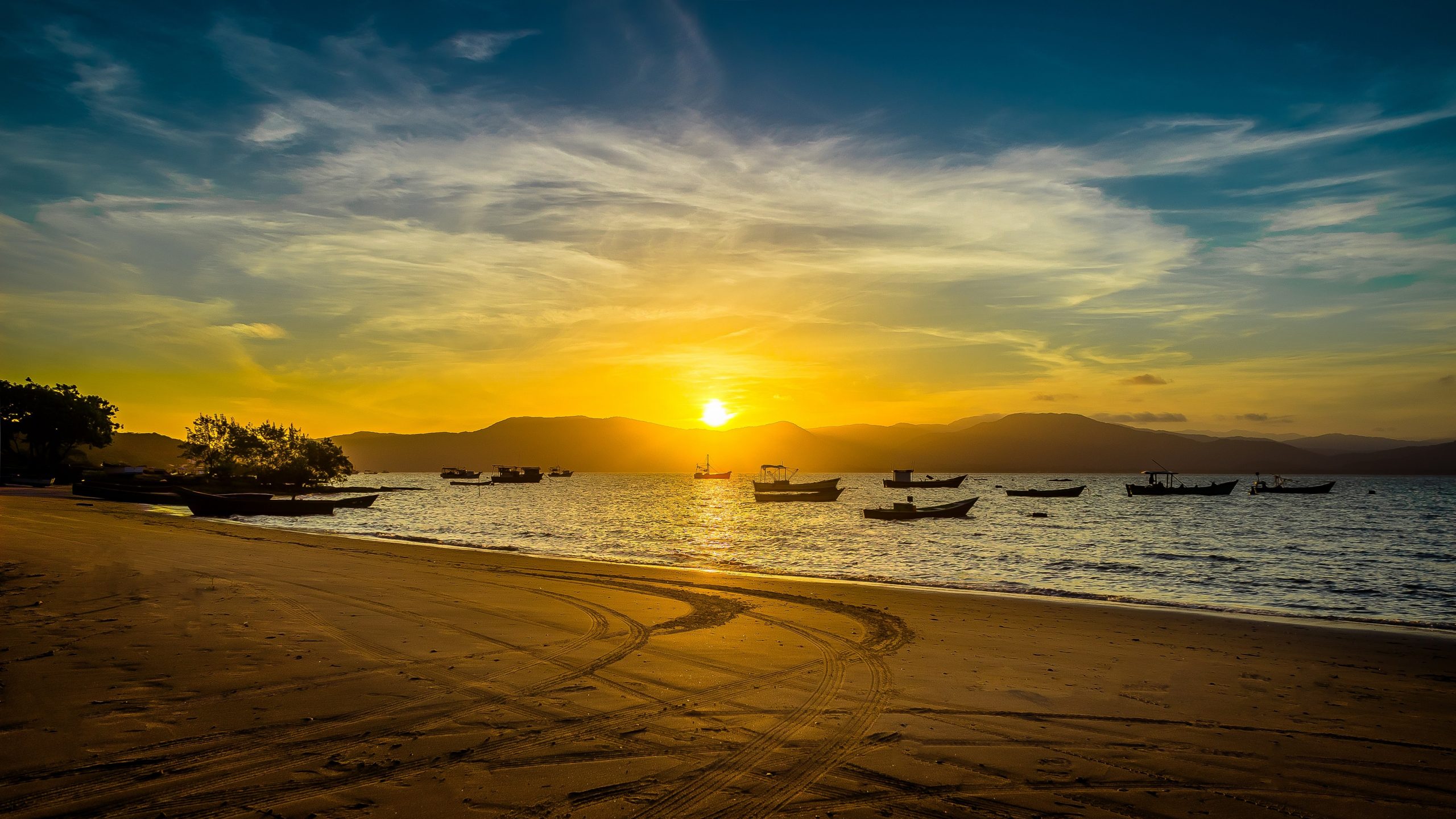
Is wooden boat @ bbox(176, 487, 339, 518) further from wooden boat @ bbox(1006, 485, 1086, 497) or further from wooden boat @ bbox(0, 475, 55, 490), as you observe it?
wooden boat @ bbox(1006, 485, 1086, 497)

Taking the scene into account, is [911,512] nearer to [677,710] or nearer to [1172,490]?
[677,710]

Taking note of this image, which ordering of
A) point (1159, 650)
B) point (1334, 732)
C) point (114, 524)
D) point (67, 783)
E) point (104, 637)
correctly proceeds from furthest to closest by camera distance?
point (114, 524)
point (1159, 650)
point (104, 637)
point (1334, 732)
point (67, 783)

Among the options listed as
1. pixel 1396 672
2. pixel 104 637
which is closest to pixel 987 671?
pixel 1396 672

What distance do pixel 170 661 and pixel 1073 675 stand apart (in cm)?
1267

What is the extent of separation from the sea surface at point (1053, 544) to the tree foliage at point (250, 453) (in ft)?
56.5

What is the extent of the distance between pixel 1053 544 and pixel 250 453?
97.3m

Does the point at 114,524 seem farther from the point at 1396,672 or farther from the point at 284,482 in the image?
the point at 284,482

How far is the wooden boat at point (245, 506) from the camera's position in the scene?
167ft

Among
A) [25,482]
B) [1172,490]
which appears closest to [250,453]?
[25,482]

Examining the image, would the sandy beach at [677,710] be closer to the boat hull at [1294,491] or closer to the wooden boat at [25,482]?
the wooden boat at [25,482]

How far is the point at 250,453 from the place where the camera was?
97.0m

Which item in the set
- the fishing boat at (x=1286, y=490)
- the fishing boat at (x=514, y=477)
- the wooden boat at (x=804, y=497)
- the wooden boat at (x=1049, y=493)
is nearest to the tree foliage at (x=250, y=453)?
the wooden boat at (x=804, y=497)

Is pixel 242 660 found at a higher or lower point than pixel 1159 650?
higher

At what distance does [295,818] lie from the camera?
5.59 meters
